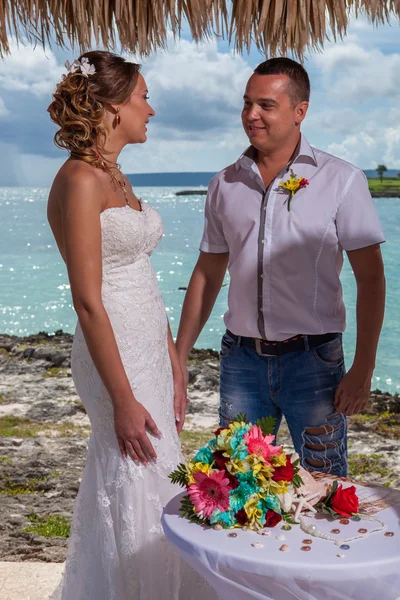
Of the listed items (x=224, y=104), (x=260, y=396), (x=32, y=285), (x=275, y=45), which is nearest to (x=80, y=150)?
(x=260, y=396)

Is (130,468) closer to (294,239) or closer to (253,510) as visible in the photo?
(253,510)

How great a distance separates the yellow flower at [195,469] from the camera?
2.05 m

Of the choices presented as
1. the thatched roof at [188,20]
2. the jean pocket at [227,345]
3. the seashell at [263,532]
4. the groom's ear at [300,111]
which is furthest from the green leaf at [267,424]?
the thatched roof at [188,20]

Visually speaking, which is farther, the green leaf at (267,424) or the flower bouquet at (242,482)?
the green leaf at (267,424)

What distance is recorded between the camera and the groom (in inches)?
108

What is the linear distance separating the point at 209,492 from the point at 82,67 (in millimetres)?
1273

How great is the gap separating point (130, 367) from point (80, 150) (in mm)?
672

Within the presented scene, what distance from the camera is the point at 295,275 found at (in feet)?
9.18

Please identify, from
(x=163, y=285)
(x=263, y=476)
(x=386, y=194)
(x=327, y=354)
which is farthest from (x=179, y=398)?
(x=386, y=194)

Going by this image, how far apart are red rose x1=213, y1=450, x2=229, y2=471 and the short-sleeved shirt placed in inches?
31.2

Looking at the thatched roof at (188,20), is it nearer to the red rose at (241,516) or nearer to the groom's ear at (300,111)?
the groom's ear at (300,111)

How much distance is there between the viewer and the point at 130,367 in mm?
2551

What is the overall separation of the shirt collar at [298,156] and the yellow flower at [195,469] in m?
1.20

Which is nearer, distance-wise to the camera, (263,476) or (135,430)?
(263,476)
